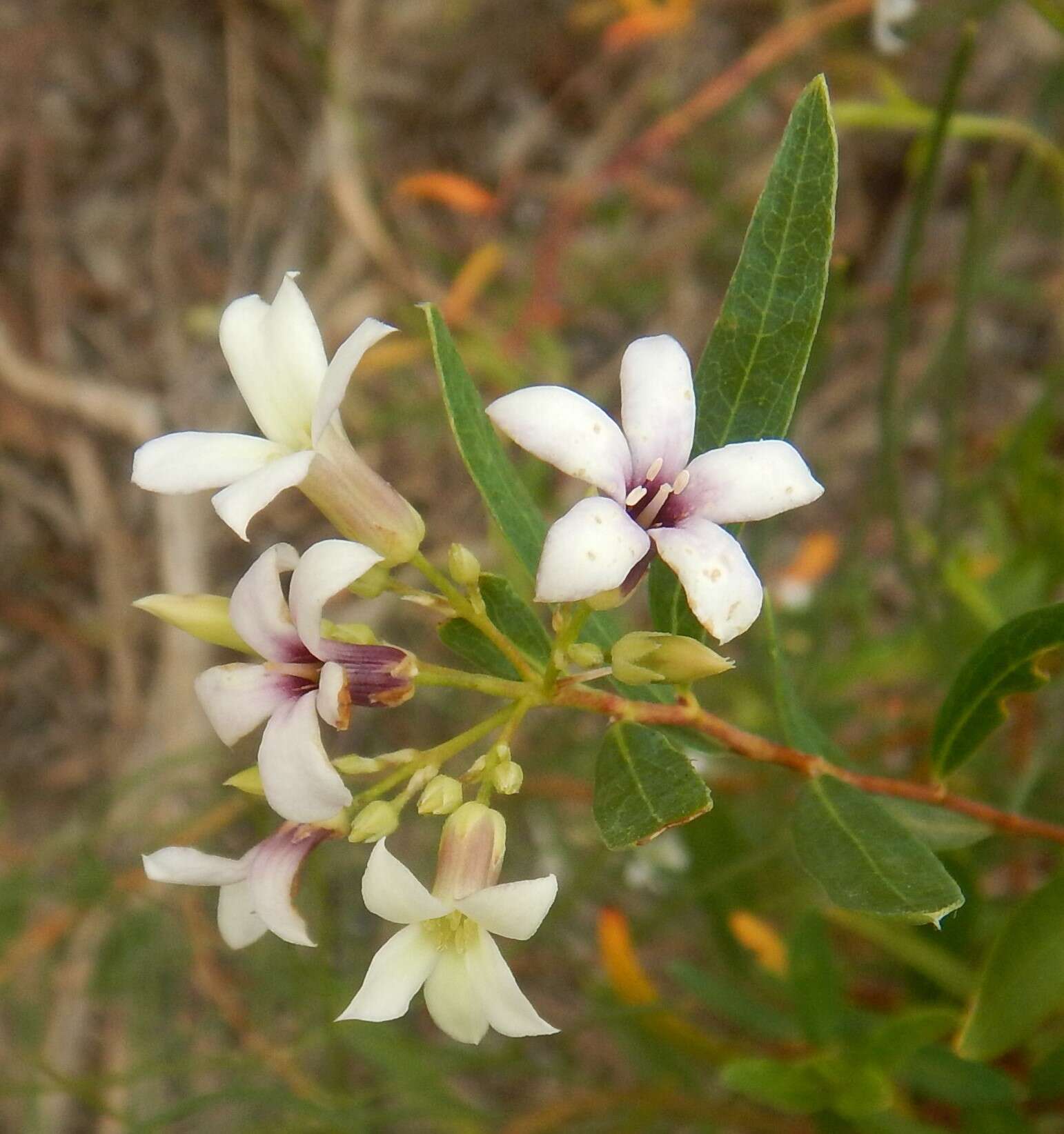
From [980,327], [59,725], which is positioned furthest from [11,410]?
[980,327]

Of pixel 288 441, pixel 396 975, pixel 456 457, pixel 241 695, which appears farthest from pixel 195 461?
pixel 456 457

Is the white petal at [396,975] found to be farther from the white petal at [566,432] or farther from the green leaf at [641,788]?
the white petal at [566,432]

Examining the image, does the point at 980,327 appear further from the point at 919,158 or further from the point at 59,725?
the point at 59,725

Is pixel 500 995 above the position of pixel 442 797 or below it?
below

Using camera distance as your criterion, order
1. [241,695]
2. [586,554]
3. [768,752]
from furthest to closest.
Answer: [768,752]
[241,695]
[586,554]

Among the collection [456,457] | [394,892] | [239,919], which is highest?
[394,892]

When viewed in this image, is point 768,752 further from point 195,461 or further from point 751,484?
point 195,461

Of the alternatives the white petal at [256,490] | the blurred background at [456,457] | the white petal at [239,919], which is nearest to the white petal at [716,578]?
the white petal at [256,490]
